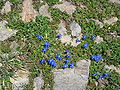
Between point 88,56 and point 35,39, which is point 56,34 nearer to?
point 35,39

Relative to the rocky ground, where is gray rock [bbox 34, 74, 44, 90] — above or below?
below

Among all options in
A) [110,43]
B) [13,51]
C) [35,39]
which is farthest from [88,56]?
[13,51]

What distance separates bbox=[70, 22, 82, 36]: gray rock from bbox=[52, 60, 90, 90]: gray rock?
47.0 inches

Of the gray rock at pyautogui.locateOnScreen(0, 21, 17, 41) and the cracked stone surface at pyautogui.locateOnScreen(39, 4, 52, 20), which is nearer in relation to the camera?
the gray rock at pyautogui.locateOnScreen(0, 21, 17, 41)

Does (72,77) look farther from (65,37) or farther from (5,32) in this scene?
(5,32)

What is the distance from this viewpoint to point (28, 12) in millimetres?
7992

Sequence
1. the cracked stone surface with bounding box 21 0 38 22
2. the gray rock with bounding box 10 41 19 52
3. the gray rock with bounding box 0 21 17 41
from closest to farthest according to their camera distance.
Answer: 1. the gray rock with bounding box 10 41 19 52
2. the gray rock with bounding box 0 21 17 41
3. the cracked stone surface with bounding box 21 0 38 22

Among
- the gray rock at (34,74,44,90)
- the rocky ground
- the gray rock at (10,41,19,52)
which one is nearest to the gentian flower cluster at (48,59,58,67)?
the rocky ground

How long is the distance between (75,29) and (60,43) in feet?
2.33

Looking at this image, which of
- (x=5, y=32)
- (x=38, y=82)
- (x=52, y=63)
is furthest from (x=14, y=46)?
(x=38, y=82)

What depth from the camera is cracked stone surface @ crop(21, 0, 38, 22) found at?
7.82 meters

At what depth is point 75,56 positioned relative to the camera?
22.2ft

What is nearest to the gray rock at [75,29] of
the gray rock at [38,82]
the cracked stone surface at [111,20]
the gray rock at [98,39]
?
the gray rock at [98,39]

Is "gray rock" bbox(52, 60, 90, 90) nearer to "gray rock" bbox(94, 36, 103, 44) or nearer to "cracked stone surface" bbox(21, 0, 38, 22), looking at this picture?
"gray rock" bbox(94, 36, 103, 44)
